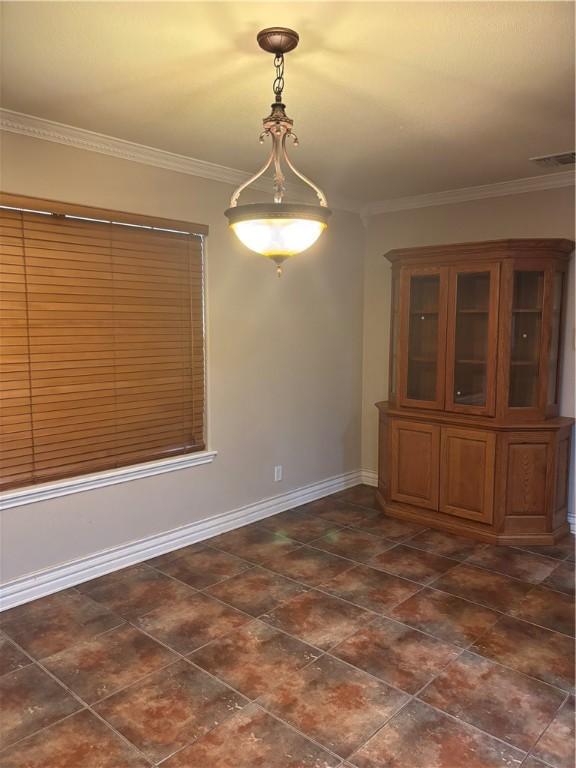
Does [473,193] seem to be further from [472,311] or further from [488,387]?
[488,387]

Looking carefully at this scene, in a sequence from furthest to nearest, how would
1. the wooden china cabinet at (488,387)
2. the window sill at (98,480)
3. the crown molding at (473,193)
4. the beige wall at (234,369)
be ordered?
the crown molding at (473,193) → the wooden china cabinet at (488,387) → the beige wall at (234,369) → the window sill at (98,480)

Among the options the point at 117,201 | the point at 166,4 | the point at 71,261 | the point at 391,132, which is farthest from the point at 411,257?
the point at 166,4

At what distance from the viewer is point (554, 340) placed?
3.94m

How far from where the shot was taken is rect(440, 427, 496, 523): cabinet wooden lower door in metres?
3.93

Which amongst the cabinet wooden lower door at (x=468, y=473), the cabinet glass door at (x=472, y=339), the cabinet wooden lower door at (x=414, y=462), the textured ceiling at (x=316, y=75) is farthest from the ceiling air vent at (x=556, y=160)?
the cabinet wooden lower door at (x=414, y=462)

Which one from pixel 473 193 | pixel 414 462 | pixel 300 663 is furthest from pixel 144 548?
pixel 473 193

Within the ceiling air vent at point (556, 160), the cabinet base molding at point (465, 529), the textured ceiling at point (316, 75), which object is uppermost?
the ceiling air vent at point (556, 160)

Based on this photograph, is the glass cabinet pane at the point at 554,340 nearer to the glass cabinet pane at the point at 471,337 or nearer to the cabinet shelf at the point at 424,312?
the glass cabinet pane at the point at 471,337

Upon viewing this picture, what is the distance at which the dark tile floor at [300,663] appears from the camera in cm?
206

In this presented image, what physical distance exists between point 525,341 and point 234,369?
6.74 ft

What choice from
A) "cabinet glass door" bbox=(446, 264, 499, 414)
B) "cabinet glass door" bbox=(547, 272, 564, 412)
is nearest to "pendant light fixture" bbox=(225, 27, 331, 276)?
"cabinet glass door" bbox=(446, 264, 499, 414)

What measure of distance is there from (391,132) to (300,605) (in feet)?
8.61

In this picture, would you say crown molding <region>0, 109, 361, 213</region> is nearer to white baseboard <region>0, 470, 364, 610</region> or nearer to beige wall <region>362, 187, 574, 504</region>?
beige wall <region>362, 187, 574, 504</region>

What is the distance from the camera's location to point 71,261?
3.14m
